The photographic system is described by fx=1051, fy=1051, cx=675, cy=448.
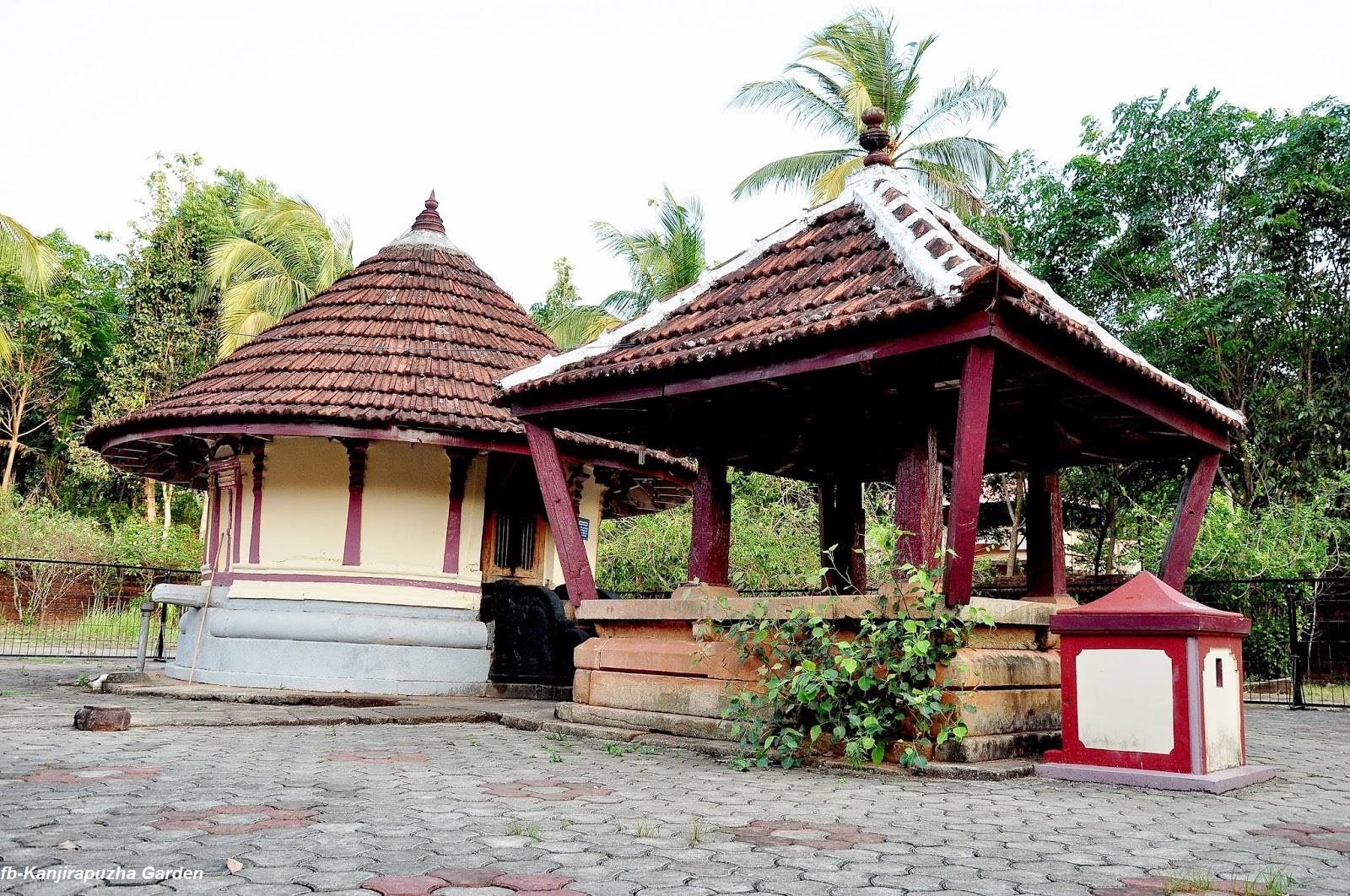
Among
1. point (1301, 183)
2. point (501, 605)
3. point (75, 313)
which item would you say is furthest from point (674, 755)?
point (75, 313)

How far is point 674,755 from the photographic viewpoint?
670 centimetres

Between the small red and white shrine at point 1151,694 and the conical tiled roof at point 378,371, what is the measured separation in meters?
5.21

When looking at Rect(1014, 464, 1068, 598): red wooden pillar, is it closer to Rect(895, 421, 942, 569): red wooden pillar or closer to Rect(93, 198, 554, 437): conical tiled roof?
Rect(895, 421, 942, 569): red wooden pillar

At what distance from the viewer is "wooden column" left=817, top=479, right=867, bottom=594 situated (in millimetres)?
8891

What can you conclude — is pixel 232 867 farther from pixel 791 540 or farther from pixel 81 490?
pixel 81 490

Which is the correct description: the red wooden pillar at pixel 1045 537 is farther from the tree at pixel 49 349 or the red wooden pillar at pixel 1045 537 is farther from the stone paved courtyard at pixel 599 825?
the tree at pixel 49 349

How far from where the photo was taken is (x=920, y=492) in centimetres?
680

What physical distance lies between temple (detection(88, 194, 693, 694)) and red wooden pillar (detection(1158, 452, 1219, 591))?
5128mm

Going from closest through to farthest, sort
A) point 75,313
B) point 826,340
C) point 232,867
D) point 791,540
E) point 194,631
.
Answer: point 232,867 → point 826,340 → point 194,631 → point 791,540 → point 75,313

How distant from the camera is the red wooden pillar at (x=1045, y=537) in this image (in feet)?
26.5

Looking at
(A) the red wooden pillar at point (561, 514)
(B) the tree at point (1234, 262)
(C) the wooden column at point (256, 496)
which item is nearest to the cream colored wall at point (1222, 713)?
(A) the red wooden pillar at point (561, 514)

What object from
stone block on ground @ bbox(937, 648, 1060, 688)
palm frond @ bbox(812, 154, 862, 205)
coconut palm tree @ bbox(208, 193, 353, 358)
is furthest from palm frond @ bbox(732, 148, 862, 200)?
stone block on ground @ bbox(937, 648, 1060, 688)

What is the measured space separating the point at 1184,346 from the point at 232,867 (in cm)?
1907

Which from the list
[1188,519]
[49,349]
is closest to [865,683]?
[1188,519]
